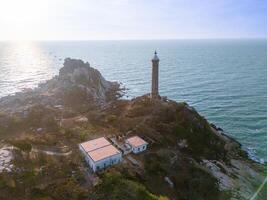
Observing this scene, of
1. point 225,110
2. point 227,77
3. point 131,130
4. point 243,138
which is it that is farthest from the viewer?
point 227,77

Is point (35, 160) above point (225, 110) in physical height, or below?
above

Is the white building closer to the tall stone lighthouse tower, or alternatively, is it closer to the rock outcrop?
the tall stone lighthouse tower

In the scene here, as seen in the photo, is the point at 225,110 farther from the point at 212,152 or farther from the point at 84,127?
the point at 84,127

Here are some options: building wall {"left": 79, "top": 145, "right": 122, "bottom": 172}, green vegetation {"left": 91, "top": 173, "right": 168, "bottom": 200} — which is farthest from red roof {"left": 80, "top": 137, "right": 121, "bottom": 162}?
green vegetation {"left": 91, "top": 173, "right": 168, "bottom": 200}

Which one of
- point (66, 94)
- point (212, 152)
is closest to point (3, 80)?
point (66, 94)

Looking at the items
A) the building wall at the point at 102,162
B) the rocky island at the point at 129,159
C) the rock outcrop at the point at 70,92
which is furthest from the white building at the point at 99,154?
the rock outcrop at the point at 70,92

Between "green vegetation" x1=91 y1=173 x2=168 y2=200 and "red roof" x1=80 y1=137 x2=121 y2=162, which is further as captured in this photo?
"red roof" x1=80 y1=137 x2=121 y2=162

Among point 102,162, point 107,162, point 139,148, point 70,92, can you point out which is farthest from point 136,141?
point 70,92
